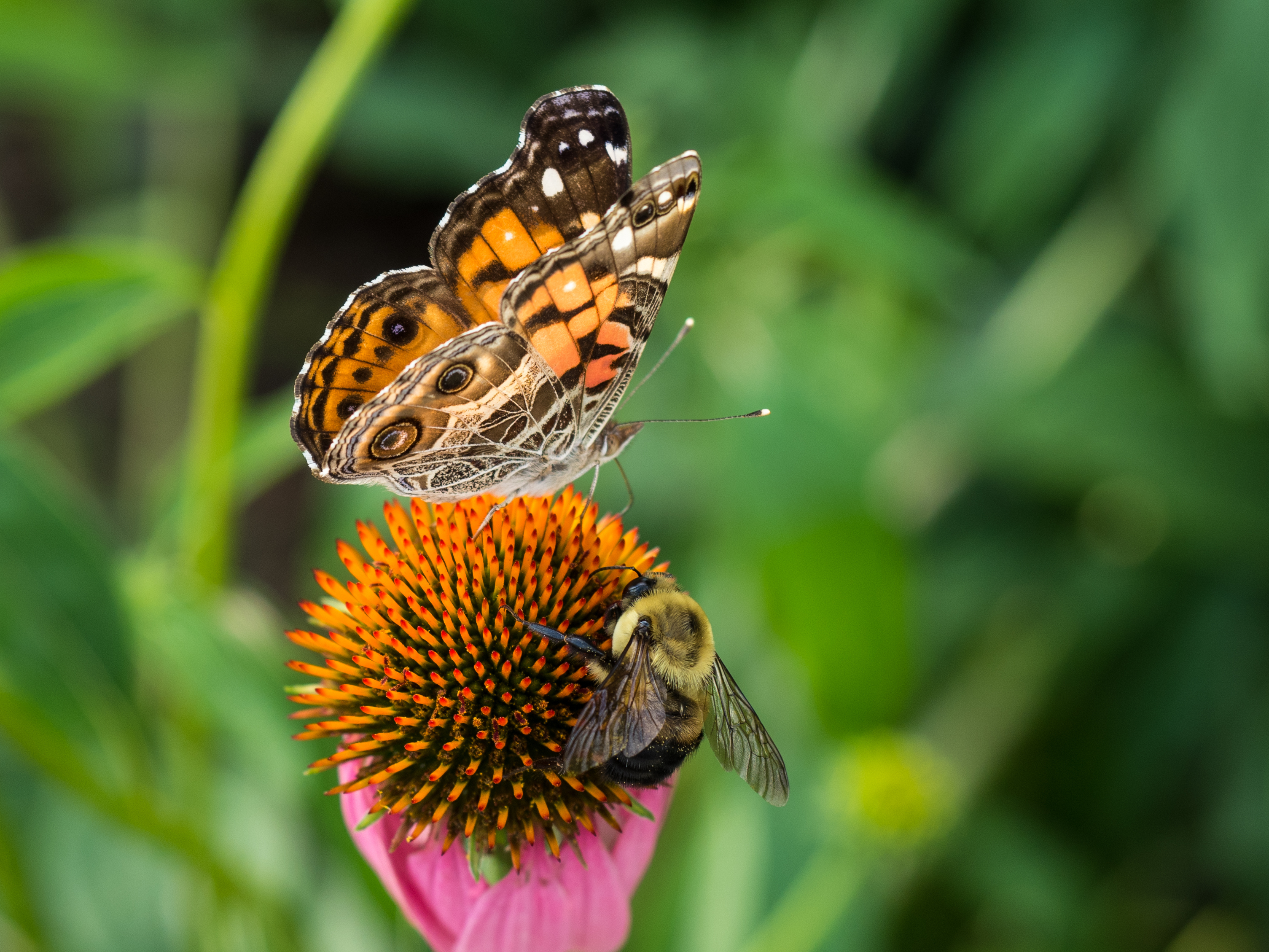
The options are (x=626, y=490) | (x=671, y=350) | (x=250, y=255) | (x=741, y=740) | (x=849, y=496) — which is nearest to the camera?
(x=741, y=740)

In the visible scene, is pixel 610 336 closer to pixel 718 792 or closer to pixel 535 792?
pixel 535 792

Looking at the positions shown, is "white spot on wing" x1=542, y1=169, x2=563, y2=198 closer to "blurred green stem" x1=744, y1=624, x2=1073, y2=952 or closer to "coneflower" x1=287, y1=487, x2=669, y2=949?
"coneflower" x1=287, y1=487, x2=669, y2=949

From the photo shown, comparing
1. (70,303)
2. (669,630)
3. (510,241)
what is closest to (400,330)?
(510,241)

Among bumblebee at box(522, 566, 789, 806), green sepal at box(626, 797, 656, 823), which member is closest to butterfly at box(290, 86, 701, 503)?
bumblebee at box(522, 566, 789, 806)

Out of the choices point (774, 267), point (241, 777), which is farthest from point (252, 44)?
point (241, 777)

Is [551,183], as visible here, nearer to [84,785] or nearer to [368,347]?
[368,347]

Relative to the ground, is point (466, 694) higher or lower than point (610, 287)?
lower

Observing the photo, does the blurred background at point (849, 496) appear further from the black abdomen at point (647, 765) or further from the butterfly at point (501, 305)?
the black abdomen at point (647, 765)
